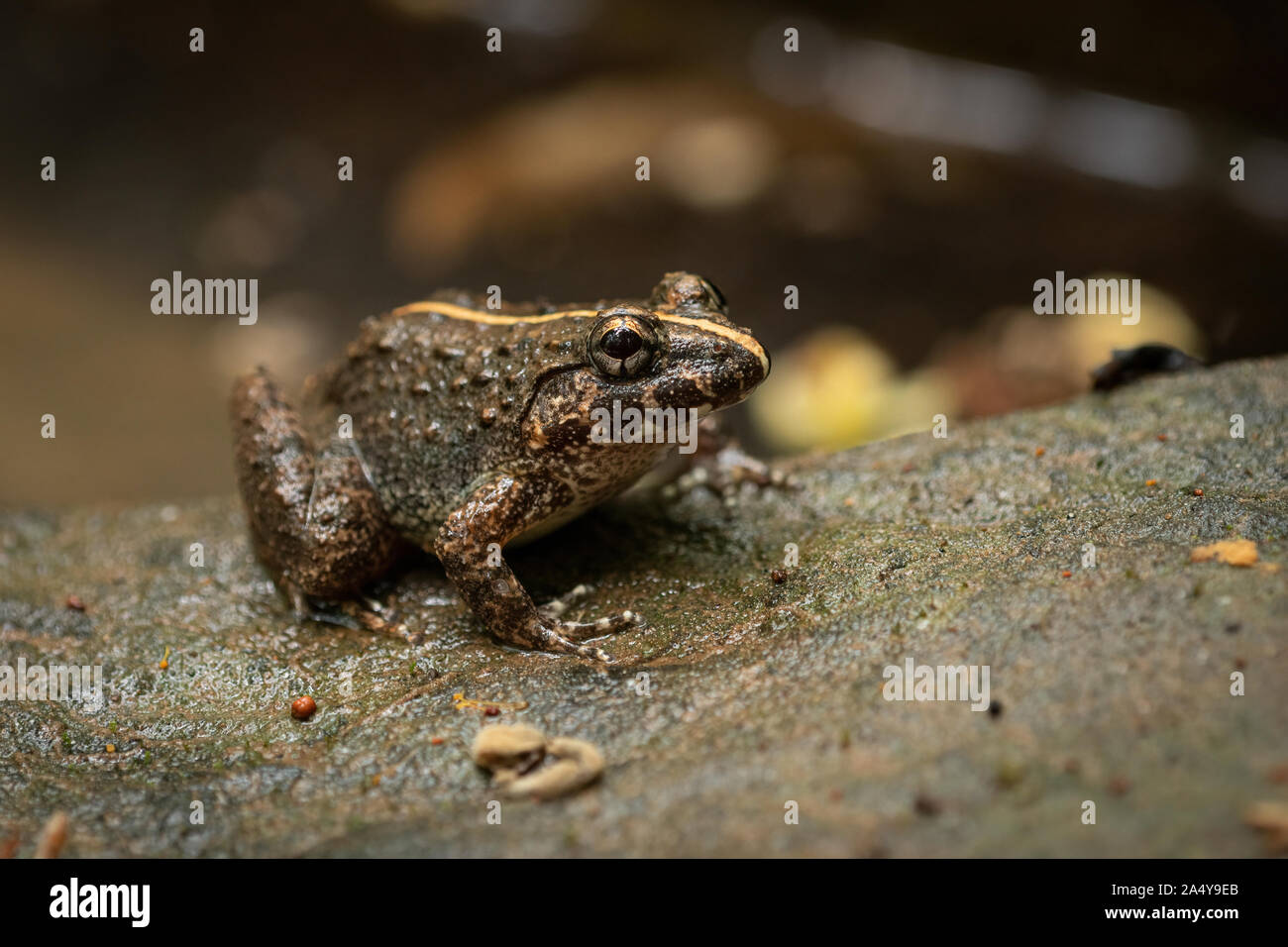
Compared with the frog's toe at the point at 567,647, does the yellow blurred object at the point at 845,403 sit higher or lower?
higher

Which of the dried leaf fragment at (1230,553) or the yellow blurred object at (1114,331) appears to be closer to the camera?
the dried leaf fragment at (1230,553)

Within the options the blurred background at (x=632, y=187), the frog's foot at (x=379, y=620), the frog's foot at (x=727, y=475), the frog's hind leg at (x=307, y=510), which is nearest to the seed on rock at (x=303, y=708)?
the frog's foot at (x=379, y=620)

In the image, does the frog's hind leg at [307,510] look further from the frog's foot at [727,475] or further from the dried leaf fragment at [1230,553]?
the dried leaf fragment at [1230,553]

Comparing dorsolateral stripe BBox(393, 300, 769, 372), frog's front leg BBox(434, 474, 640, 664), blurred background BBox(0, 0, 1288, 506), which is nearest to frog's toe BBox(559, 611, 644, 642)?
frog's front leg BBox(434, 474, 640, 664)

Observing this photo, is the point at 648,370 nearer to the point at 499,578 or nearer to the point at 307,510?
the point at 499,578

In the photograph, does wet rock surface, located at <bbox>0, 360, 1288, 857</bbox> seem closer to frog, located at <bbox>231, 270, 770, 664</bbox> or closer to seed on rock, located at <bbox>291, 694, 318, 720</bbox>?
seed on rock, located at <bbox>291, 694, 318, 720</bbox>

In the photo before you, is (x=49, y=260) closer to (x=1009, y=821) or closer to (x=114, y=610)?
(x=114, y=610)

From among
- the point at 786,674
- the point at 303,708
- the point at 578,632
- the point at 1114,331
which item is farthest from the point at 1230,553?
the point at 1114,331

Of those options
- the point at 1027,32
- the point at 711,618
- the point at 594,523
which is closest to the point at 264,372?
the point at 594,523
